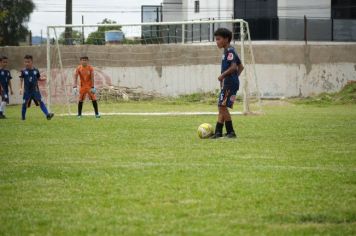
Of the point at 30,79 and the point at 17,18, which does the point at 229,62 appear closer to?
the point at 30,79

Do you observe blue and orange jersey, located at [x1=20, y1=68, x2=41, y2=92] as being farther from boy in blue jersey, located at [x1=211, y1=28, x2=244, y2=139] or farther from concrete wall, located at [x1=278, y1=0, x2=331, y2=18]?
concrete wall, located at [x1=278, y1=0, x2=331, y2=18]

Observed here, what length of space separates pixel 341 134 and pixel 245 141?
2.35m

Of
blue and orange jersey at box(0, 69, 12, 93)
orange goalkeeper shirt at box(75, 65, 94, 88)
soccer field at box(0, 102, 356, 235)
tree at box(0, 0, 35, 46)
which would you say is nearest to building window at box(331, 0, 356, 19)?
orange goalkeeper shirt at box(75, 65, 94, 88)

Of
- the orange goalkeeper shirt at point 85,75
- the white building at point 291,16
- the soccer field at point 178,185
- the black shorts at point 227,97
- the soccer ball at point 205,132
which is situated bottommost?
the soccer field at point 178,185

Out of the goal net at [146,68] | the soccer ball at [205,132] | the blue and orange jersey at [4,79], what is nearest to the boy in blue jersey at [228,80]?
the soccer ball at [205,132]

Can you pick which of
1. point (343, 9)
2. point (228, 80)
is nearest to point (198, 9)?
point (343, 9)

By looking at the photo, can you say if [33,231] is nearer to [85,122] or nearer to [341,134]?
[341,134]

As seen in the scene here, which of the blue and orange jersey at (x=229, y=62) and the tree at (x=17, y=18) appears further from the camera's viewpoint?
the tree at (x=17, y=18)

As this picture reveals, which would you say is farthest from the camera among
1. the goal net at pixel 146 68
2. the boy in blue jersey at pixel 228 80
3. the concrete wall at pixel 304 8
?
the concrete wall at pixel 304 8

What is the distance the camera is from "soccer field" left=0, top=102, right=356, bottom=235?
5.90 m

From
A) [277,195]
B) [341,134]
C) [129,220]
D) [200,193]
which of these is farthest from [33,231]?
[341,134]

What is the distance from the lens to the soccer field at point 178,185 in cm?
590

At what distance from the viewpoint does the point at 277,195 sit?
702cm

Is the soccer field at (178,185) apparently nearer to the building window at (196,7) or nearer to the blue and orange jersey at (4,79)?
the blue and orange jersey at (4,79)
